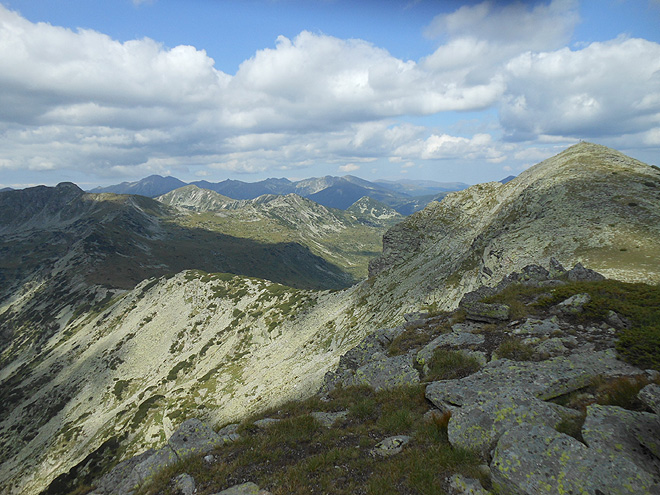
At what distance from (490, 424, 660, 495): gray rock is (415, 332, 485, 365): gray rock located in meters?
8.83

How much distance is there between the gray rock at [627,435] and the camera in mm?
6930

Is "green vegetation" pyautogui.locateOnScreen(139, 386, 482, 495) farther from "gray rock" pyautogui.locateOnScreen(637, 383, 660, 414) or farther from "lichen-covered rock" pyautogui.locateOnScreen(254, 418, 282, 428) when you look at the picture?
"gray rock" pyautogui.locateOnScreen(637, 383, 660, 414)

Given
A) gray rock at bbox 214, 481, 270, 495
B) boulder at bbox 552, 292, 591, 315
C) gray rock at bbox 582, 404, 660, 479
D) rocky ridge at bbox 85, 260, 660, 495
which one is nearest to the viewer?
gray rock at bbox 582, 404, 660, 479

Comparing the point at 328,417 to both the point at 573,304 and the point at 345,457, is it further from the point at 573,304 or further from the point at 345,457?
the point at 573,304

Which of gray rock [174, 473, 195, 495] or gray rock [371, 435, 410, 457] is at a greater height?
gray rock [371, 435, 410, 457]

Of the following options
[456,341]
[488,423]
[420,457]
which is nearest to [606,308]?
[456,341]

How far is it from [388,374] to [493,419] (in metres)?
7.97

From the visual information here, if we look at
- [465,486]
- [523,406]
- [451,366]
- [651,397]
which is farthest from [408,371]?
[651,397]

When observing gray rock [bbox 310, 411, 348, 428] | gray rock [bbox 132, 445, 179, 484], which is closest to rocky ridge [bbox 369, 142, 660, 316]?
gray rock [bbox 310, 411, 348, 428]

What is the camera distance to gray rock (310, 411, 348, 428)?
13.9m

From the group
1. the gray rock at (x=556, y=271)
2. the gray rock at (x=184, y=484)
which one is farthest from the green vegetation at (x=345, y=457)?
the gray rock at (x=556, y=271)

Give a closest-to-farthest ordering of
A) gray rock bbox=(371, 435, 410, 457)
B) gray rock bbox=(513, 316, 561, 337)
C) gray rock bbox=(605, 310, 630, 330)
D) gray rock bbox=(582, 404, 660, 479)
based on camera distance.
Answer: gray rock bbox=(582, 404, 660, 479) < gray rock bbox=(371, 435, 410, 457) < gray rock bbox=(605, 310, 630, 330) < gray rock bbox=(513, 316, 561, 337)

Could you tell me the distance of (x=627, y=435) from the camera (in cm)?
738

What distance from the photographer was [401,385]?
1558 centimetres
